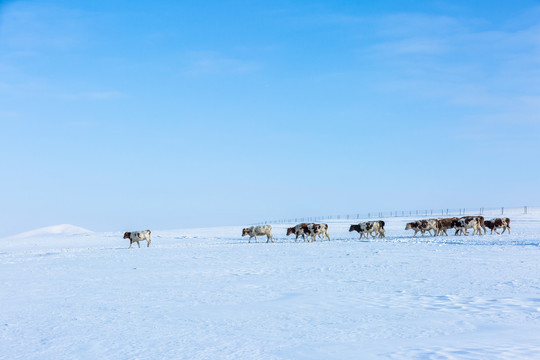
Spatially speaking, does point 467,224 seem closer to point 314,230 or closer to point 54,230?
point 314,230

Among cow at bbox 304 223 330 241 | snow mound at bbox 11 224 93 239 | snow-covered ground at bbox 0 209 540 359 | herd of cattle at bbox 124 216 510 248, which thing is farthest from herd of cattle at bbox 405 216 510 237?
snow mound at bbox 11 224 93 239

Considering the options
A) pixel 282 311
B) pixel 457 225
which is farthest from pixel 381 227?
pixel 282 311

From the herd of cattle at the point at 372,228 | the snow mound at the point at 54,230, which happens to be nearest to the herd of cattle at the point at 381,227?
the herd of cattle at the point at 372,228


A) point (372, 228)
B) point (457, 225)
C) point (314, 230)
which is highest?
point (457, 225)

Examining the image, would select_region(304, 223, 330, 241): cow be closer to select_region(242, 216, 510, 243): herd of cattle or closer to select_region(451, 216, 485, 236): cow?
select_region(242, 216, 510, 243): herd of cattle

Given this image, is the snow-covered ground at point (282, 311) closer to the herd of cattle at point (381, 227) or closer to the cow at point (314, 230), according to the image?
the cow at point (314, 230)

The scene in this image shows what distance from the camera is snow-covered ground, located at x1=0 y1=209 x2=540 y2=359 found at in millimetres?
7203

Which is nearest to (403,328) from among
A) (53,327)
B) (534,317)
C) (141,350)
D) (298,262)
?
(534,317)

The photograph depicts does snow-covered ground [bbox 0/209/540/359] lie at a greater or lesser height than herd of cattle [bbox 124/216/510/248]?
lesser

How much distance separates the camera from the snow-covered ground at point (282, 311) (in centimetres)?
720

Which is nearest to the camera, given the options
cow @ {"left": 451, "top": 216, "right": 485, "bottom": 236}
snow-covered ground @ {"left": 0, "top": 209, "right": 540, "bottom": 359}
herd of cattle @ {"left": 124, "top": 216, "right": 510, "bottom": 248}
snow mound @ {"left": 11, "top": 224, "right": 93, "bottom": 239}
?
snow-covered ground @ {"left": 0, "top": 209, "right": 540, "bottom": 359}

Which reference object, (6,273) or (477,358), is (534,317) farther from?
(6,273)

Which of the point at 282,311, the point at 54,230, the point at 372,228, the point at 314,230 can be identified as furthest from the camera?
the point at 54,230

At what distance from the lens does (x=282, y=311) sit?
9.79m
